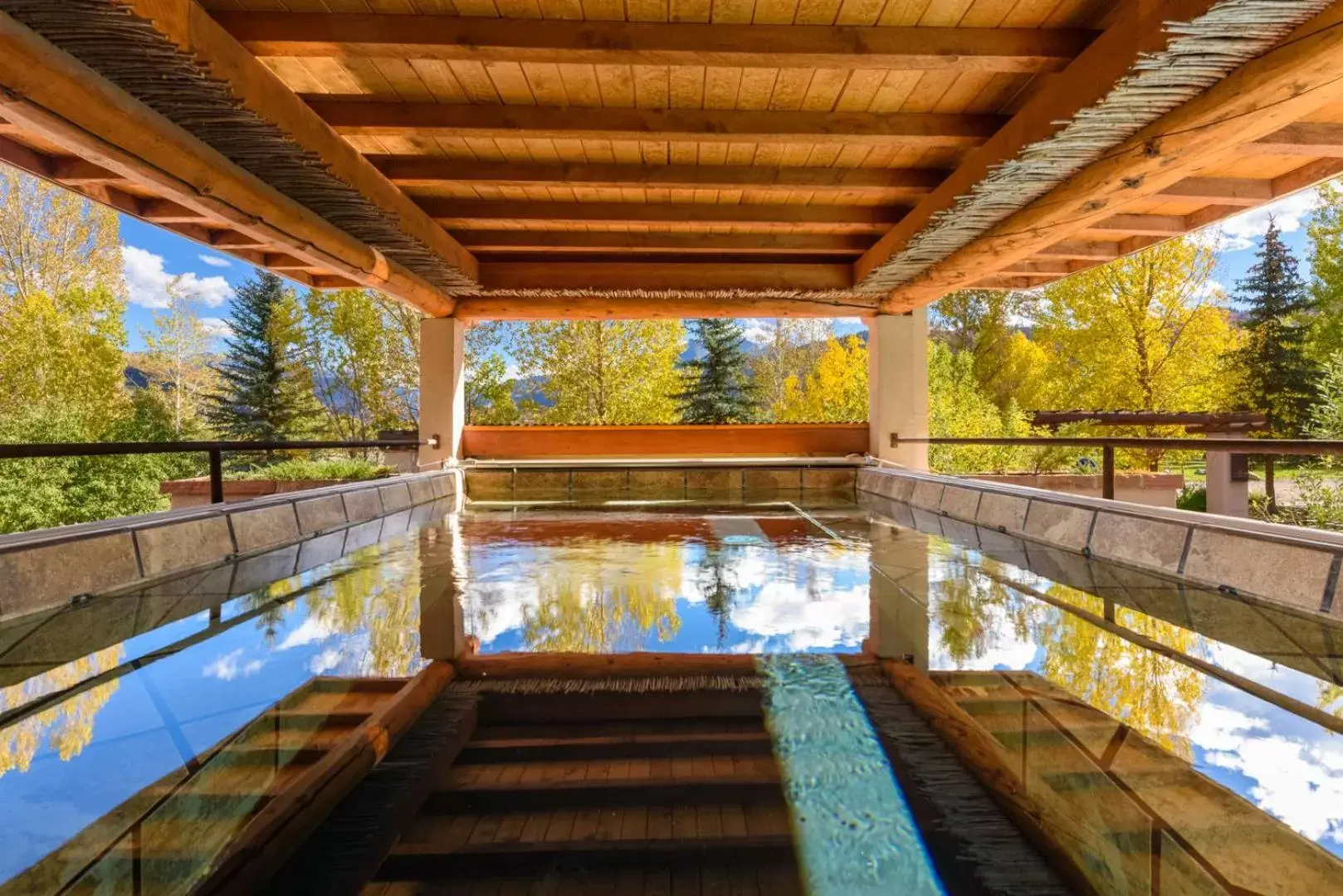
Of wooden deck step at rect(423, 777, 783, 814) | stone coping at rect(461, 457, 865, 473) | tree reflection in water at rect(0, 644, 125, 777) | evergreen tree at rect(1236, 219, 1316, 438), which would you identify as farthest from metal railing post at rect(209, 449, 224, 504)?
evergreen tree at rect(1236, 219, 1316, 438)

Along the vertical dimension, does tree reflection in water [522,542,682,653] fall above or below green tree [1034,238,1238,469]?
below

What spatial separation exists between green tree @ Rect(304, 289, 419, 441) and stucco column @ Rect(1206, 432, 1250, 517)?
18.0m

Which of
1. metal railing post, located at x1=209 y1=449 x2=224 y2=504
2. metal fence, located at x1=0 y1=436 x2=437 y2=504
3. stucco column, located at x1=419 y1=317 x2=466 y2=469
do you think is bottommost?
metal railing post, located at x1=209 y1=449 x2=224 y2=504

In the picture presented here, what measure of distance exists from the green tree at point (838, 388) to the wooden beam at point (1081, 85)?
12.6m

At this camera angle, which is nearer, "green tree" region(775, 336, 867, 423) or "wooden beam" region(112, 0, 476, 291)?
"wooden beam" region(112, 0, 476, 291)

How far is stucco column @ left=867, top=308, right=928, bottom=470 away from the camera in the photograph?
7.65 meters

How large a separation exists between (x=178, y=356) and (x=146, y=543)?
2125 cm

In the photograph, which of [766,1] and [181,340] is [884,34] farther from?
[181,340]

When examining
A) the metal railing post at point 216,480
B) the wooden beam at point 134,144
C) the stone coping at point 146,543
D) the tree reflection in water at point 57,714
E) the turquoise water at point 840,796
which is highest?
the wooden beam at point 134,144

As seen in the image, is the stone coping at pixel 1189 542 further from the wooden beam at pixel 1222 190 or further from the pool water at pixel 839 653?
the wooden beam at pixel 1222 190

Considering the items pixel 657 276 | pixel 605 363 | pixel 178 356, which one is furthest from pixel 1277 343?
pixel 178 356

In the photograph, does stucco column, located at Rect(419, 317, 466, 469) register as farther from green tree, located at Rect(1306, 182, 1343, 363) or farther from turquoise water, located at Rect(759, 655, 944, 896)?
green tree, located at Rect(1306, 182, 1343, 363)

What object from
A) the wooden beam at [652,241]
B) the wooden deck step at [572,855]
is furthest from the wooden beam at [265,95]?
the wooden deck step at [572,855]

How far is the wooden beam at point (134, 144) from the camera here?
209 centimetres
